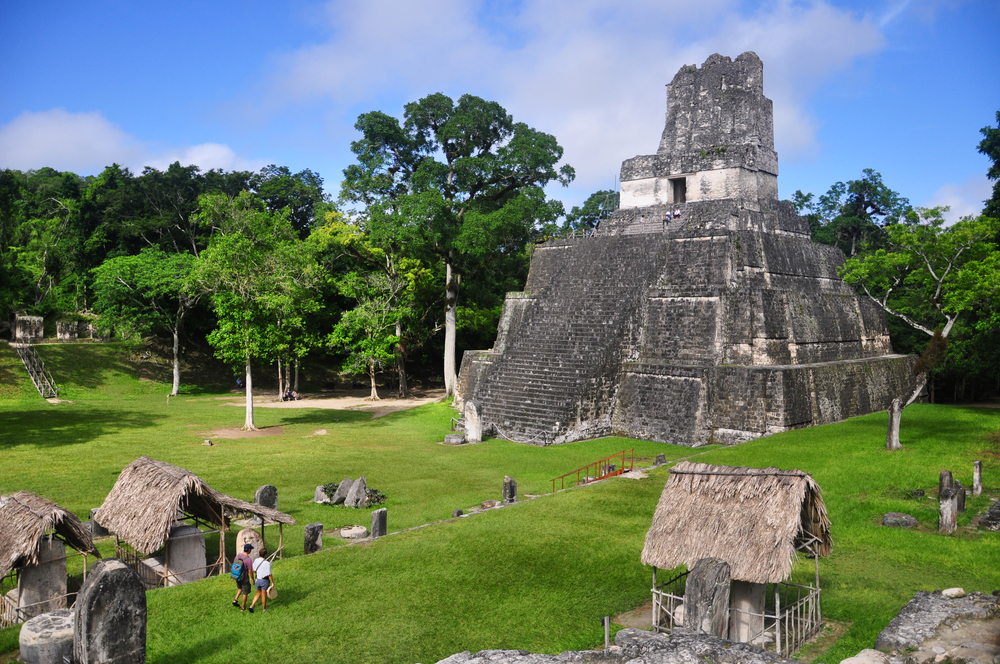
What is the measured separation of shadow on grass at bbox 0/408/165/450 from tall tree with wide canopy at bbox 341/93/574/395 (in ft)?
37.9

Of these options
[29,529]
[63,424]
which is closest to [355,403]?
[63,424]

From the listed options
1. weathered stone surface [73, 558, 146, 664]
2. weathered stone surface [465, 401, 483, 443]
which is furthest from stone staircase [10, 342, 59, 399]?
weathered stone surface [73, 558, 146, 664]

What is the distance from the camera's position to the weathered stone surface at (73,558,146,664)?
7211 millimetres

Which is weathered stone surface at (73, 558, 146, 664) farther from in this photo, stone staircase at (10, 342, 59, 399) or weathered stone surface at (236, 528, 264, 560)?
stone staircase at (10, 342, 59, 399)

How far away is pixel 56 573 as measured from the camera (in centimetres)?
949

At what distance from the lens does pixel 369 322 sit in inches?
1195

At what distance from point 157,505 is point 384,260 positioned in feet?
80.0

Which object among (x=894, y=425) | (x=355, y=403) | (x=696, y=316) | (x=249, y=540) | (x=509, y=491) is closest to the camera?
(x=249, y=540)

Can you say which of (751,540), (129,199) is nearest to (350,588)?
(751,540)

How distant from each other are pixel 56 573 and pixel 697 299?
18209mm

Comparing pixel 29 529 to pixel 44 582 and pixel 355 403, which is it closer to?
pixel 44 582

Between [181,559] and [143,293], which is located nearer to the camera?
[181,559]

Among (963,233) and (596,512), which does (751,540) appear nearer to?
(596,512)

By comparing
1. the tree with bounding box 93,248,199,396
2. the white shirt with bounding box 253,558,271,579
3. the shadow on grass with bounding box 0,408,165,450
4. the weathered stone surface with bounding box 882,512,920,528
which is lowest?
the weathered stone surface with bounding box 882,512,920,528
